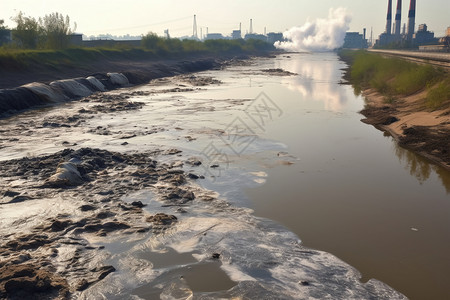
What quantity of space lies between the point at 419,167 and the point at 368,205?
4.42 m

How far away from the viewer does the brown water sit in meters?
7.14

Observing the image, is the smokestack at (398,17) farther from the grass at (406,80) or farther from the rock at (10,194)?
the rock at (10,194)

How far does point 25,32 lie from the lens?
45.4m

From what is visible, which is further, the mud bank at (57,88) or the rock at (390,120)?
the mud bank at (57,88)

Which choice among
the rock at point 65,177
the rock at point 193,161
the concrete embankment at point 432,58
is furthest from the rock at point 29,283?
the concrete embankment at point 432,58

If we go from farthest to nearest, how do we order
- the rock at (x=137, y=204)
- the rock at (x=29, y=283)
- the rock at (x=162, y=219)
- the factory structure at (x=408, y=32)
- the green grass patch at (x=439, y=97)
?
1. the factory structure at (x=408, y=32)
2. the green grass patch at (x=439, y=97)
3. the rock at (x=137, y=204)
4. the rock at (x=162, y=219)
5. the rock at (x=29, y=283)

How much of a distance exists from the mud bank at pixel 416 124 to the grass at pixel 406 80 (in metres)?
0.77

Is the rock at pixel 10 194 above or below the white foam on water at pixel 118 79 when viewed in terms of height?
below

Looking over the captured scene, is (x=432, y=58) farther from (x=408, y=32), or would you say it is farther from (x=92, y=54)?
(x=408, y=32)

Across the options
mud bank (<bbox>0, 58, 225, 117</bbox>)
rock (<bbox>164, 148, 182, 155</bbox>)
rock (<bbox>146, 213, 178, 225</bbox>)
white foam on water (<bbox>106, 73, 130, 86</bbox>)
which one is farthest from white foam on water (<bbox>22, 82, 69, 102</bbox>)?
rock (<bbox>146, 213, 178, 225</bbox>)

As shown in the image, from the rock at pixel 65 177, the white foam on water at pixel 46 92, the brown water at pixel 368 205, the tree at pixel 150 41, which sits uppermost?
the tree at pixel 150 41

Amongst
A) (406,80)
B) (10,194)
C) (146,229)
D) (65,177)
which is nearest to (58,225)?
(146,229)

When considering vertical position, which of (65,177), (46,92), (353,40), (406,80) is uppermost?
(353,40)

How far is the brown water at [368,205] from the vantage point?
23.4 ft
